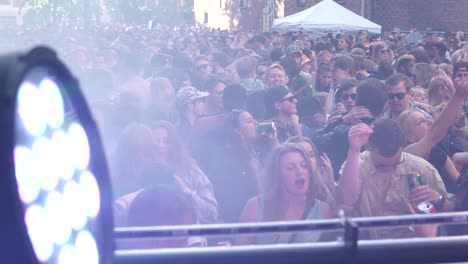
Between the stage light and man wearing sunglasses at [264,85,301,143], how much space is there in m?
5.14

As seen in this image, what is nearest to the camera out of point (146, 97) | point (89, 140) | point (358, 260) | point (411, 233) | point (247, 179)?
point (89, 140)

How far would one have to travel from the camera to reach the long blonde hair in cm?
409

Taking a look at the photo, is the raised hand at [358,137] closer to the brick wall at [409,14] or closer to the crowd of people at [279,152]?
the crowd of people at [279,152]

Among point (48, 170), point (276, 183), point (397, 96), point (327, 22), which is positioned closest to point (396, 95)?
point (397, 96)

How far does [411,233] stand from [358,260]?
566 mm

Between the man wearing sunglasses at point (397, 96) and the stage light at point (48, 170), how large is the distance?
17.9 ft

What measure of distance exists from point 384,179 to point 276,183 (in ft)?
2.30

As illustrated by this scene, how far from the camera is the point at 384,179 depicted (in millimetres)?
4504

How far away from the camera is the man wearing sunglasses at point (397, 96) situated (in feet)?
20.8

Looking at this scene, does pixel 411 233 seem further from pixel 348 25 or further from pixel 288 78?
pixel 348 25

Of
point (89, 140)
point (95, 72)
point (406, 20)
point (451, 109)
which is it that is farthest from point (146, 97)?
point (406, 20)

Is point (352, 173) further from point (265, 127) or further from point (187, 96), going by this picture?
point (187, 96)

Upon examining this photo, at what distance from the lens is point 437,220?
1515 mm

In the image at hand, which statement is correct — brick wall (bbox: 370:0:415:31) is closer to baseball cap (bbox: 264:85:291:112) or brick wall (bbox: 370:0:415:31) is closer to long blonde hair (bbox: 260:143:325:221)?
baseball cap (bbox: 264:85:291:112)
